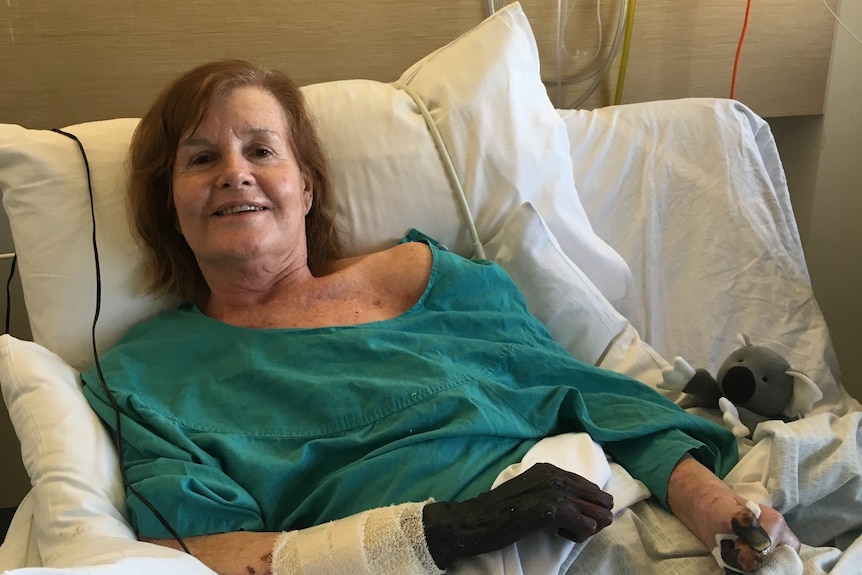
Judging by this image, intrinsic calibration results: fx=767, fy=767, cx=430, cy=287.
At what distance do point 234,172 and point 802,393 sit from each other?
95cm

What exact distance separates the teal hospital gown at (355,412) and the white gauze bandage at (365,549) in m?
0.11

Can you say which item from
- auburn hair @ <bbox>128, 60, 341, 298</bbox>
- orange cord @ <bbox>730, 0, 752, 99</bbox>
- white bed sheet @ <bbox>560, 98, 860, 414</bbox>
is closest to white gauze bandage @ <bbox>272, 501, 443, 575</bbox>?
auburn hair @ <bbox>128, 60, 341, 298</bbox>

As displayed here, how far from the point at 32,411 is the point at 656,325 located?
112 cm

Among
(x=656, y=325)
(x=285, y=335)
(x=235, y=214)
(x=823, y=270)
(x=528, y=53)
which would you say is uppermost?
(x=528, y=53)

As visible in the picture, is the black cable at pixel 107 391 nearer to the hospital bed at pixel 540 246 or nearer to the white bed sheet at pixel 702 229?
the hospital bed at pixel 540 246

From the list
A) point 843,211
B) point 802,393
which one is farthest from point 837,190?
point 802,393

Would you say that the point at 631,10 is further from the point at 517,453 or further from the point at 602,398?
the point at 517,453

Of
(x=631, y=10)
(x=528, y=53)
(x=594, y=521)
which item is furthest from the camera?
(x=631, y=10)

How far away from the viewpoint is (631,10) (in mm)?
1776

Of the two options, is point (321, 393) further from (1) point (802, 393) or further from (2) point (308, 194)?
(1) point (802, 393)

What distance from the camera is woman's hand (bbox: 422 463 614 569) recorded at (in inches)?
34.6

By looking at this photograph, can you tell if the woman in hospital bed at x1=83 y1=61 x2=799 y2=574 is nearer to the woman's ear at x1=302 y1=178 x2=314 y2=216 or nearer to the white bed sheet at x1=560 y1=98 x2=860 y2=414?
the woman's ear at x1=302 y1=178 x2=314 y2=216

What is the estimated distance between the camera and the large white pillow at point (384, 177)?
1251mm

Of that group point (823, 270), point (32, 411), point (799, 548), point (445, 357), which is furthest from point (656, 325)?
point (32, 411)
